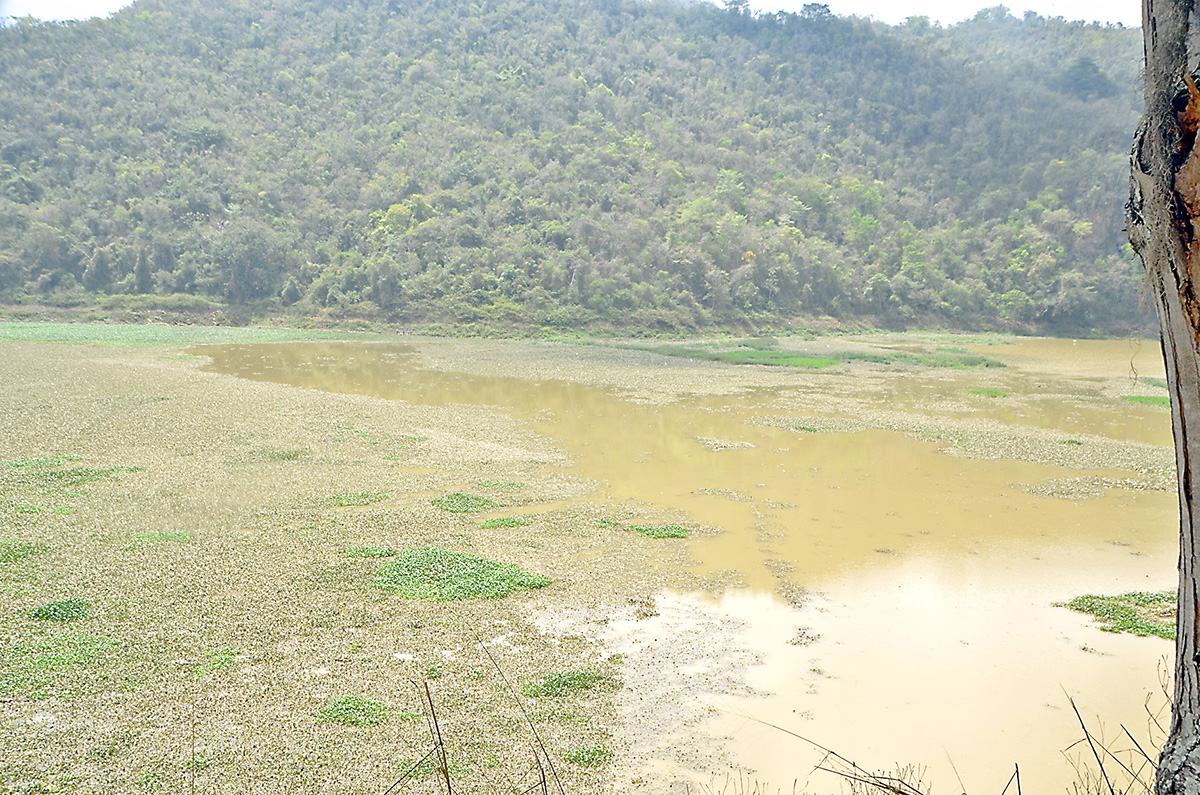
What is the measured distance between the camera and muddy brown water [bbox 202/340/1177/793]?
16.1 ft

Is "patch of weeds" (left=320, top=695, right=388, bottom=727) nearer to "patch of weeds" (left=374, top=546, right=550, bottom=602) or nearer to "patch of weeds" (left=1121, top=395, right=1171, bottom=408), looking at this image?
"patch of weeds" (left=374, top=546, right=550, bottom=602)

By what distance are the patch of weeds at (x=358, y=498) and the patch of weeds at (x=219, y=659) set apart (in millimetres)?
3875

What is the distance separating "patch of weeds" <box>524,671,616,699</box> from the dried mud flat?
0.04 metres

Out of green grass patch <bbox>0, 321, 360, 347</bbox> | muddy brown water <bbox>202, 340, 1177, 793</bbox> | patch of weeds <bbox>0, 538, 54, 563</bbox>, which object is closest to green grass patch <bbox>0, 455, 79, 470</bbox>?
patch of weeds <bbox>0, 538, 54, 563</bbox>

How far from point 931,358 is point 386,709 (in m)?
29.9

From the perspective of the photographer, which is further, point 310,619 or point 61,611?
point 310,619

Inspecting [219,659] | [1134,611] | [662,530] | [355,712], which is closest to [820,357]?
[662,530]

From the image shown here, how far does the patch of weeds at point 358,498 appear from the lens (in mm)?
9391

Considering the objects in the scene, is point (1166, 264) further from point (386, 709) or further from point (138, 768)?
point (138, 768)

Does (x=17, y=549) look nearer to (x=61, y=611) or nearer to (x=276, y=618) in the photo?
(x=61, y=611)

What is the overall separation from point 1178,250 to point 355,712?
4.51 m

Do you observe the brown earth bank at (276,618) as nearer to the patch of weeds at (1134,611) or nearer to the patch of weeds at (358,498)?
the patch of weeds at (358,498)

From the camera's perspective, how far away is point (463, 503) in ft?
31.6

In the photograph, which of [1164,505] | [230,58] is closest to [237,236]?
[230,58]
